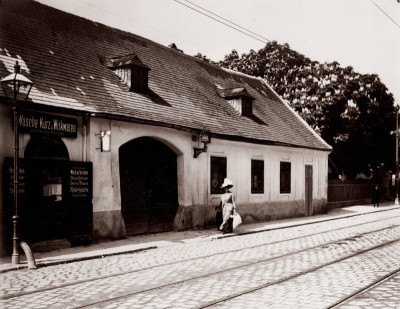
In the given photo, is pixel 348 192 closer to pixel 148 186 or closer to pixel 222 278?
pixel 148 186

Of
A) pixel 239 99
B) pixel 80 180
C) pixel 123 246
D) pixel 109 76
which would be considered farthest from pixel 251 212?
pixel 80 180

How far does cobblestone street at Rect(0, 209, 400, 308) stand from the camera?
6.92 m

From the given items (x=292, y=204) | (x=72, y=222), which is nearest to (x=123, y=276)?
(x=72, y=222)

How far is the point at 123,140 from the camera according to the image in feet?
48.4

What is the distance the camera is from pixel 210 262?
415 inches

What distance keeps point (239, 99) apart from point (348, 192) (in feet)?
50.8

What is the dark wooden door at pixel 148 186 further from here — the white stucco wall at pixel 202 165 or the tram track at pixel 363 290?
the tram track at pixel 363 290

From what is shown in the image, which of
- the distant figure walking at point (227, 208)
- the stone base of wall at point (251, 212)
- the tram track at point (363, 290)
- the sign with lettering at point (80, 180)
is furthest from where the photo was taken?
the stone base of wall at point (251, 212)

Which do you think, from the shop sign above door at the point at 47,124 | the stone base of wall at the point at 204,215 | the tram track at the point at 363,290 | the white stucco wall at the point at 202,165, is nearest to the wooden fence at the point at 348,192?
the white stucco wall at the point at 202,165

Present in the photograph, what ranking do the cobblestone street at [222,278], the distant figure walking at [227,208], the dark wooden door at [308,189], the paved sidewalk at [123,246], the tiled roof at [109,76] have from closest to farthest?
the cobblestone street at [222,278], the paved sidewalk at [123,246], the tiled roof at [109,76], the distant figure walking at [227,208], the dark wooden door at [308,189]

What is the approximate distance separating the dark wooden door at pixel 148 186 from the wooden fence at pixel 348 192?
16527mm

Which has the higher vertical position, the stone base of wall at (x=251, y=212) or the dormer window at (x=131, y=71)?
the dormer window at (x=131, y=71)

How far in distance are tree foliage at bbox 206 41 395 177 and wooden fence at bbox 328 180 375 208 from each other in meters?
1.31

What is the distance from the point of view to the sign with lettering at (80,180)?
42.4ft
